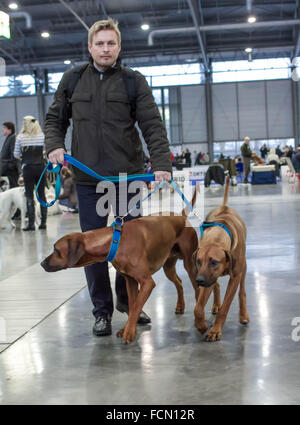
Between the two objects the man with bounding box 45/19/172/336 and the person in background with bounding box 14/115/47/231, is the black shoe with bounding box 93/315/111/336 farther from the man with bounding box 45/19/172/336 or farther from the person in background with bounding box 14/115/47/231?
the person in background with bounding box 14/115/47/231

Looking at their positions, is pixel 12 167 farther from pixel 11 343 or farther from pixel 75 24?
pixel 75 24

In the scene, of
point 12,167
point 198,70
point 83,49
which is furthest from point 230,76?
point 12,167

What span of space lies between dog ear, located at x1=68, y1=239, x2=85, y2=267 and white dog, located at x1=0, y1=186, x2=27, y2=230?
20.9ft

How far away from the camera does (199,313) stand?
9.98 ft

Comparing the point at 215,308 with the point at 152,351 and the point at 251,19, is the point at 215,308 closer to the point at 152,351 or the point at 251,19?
the point at 152,351

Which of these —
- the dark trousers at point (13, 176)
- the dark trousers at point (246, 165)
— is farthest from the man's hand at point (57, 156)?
the dark trousers at point (246, 165)

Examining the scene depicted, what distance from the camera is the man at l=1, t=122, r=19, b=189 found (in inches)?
359

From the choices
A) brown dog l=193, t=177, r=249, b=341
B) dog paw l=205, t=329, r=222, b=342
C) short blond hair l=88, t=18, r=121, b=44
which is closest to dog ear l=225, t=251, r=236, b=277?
brown dog l=193, t=177, r=249, b=341

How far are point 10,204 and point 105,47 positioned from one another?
652cm

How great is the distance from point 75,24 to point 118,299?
80.0ft

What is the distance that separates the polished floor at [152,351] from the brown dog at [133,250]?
0.94 feet

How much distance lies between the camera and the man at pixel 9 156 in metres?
9.11

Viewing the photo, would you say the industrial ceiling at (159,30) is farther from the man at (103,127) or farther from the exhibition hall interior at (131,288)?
the man at (103,127)

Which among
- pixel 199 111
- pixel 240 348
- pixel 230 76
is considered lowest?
pixel 240 348
